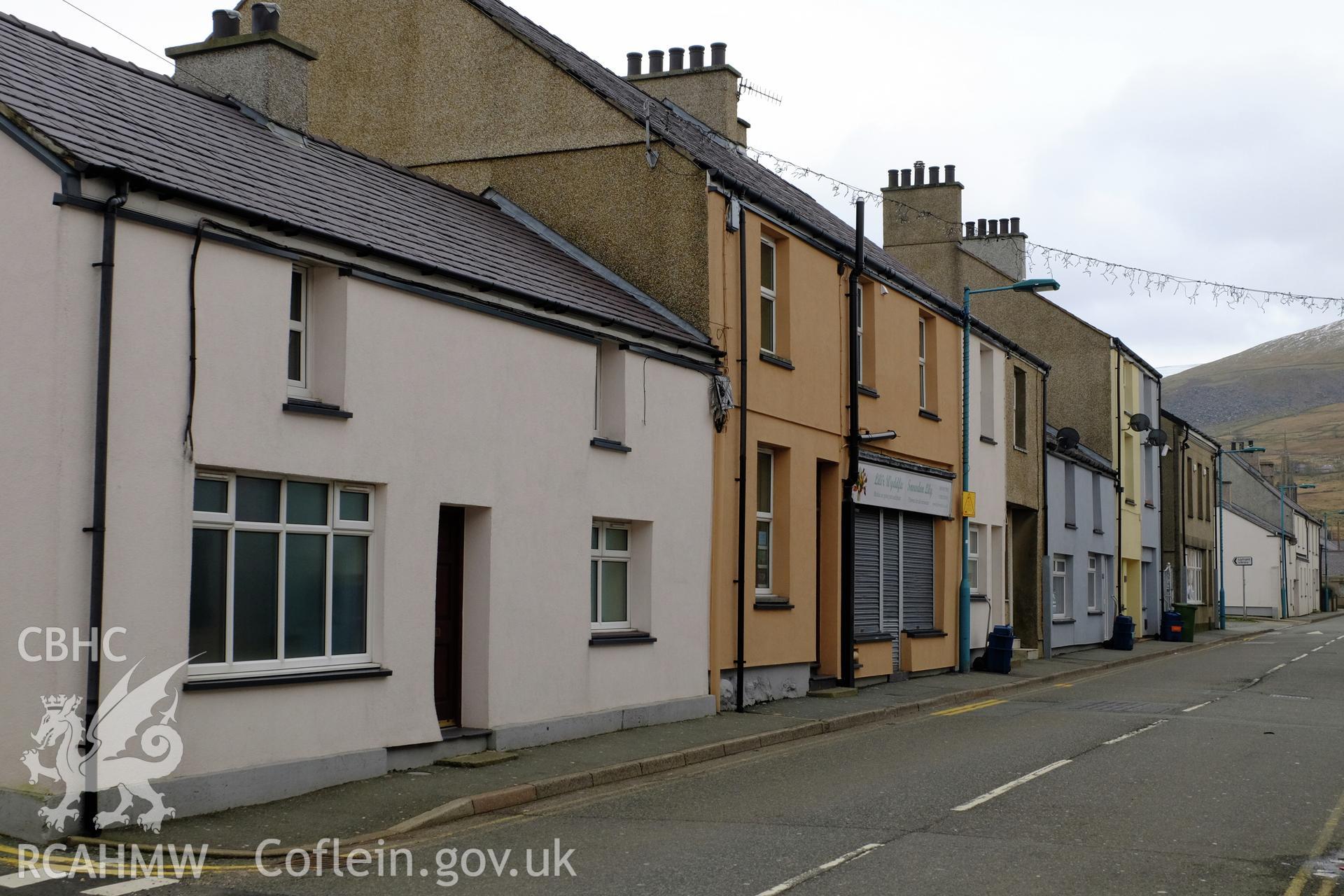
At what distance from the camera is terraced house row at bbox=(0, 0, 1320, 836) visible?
927 cm

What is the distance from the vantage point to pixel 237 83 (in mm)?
14859

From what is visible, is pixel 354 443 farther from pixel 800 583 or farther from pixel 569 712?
pixel 800 583

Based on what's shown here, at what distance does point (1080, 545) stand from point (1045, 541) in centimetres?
369

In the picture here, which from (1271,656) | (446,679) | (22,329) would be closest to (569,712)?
(446,679)

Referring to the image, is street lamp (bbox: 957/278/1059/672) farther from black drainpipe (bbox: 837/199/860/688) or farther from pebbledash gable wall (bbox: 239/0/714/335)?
pebbledash gable wall (bbox: 239/0/714/335)

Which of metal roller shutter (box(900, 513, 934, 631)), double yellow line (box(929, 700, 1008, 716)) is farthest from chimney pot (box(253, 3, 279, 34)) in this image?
metal roller shutter (box(900, 513, 934, 631))

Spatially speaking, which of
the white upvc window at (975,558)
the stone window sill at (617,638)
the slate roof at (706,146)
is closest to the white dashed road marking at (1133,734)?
the stone window sill at (617,638)

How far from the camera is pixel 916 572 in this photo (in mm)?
23312

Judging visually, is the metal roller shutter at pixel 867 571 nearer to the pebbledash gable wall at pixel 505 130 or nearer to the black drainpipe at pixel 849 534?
the black drainpipe at pixel 849 534

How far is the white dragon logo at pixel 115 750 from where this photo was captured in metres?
8.75

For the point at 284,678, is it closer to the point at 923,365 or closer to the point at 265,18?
the point at 265,18

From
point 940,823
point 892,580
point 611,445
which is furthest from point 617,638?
point 892,580

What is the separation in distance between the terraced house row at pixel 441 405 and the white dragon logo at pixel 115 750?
12 centimetres

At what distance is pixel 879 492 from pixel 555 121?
7796mm
